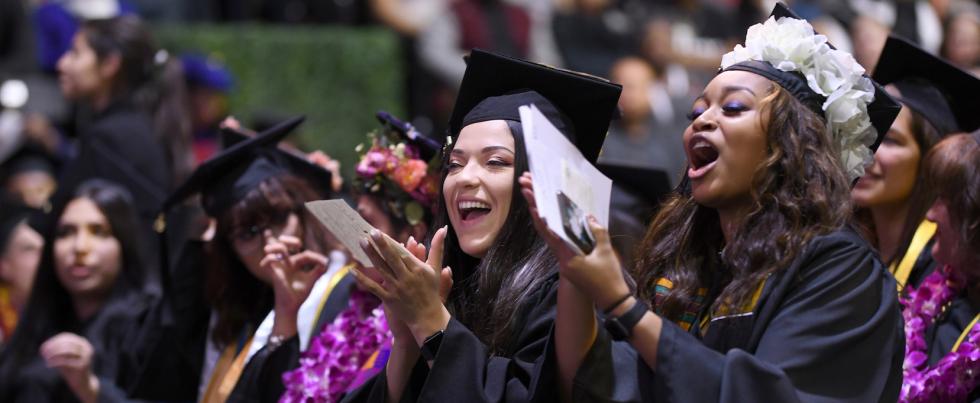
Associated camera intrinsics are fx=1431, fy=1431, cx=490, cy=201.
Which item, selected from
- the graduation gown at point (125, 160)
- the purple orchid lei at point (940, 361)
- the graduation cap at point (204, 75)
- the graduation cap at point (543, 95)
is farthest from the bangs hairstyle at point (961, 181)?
the graduation cap at point (204, 75)

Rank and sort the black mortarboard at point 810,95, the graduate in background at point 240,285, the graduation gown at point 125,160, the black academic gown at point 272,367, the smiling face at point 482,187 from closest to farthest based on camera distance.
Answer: the black mortarboard at point 810,95
the smiling face at point 482,187
the black academic gown at point 272,367
the graduate in background at point 240,285
the graduation gown at point 125,160

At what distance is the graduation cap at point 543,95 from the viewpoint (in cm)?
389

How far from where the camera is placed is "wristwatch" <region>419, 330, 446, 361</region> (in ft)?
11.5

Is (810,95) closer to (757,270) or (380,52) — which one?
(757,270)

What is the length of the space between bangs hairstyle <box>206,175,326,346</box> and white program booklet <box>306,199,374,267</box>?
169 cm

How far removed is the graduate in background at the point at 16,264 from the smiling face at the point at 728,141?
4.29 meters

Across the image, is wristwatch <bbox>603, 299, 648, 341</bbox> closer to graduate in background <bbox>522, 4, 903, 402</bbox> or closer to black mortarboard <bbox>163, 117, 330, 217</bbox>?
graduate in background <bbox>522, 4, 903, 402</bbox>

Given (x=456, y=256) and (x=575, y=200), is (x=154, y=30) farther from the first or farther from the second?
(x=575, y=200)

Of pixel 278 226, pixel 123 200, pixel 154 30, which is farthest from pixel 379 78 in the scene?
pixel 278 226

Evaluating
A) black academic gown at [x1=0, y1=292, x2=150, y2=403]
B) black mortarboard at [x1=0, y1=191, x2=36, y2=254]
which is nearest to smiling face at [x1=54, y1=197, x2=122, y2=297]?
black academic gown at [x1=0, y1=292, x2=150, y2=403]

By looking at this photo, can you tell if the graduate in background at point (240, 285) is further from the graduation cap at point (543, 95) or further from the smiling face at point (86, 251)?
the graduation cap at point (543, 95)

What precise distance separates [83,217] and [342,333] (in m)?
1.98

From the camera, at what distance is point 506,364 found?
360 centimetres

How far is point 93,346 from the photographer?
19.9ft
